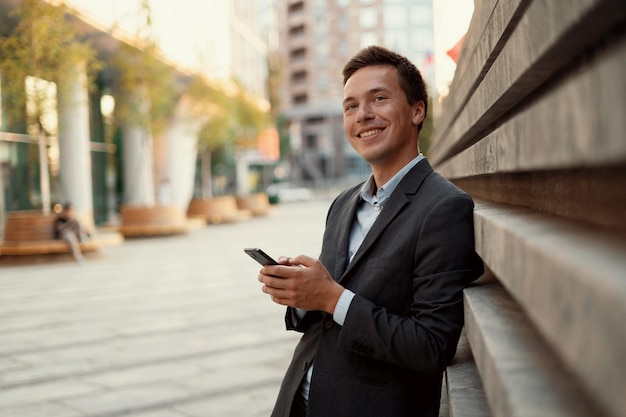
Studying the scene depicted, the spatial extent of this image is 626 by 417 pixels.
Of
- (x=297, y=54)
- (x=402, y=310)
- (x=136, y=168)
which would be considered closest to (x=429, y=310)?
(x=402, y=310)

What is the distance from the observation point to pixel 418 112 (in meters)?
2.62

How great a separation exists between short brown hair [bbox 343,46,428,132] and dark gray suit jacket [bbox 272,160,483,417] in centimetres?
37

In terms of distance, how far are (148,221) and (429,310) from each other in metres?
20.4

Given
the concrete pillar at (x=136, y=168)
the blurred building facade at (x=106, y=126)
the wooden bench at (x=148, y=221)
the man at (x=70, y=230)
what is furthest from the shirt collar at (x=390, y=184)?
the concrete pillar at (x=136, y=168)

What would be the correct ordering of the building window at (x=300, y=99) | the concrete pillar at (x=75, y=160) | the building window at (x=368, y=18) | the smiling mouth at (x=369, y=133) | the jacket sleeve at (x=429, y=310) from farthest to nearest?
the building window at (x=300, y=99) → the building window at (x=368, y=18) → the concrete pillar at (x=75, y=160) → the smiling mouth at (x=369, y=133) → the jacket sleeve at (x=429, y=310)

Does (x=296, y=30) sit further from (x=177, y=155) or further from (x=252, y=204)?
(x=177, y=155)

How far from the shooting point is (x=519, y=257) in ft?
4.06

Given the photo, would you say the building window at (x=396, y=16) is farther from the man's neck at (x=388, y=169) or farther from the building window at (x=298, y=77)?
the man's neck at (x=388, y=169)

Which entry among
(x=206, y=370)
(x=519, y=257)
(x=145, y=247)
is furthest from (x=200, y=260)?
(x=519, y=257)

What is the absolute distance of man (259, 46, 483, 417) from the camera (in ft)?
6.79

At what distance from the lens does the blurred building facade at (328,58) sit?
308 ft

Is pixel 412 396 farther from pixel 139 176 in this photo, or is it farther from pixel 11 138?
pixel 139 176

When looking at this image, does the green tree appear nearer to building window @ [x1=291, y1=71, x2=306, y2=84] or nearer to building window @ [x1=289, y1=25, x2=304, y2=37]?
building window @ [x1=291, y1=71, x2=306, y2=84]

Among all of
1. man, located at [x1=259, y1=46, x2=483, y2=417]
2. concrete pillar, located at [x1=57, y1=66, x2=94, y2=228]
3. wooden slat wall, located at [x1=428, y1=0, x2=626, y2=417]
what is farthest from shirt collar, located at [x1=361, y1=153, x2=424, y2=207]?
concrete pillar, located at [x1=57, y1=66, x2=94, y2=228]
